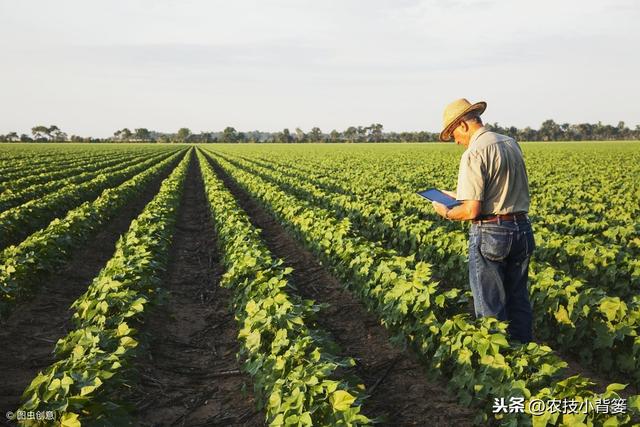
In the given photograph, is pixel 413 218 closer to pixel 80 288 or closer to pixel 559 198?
pixel 559 198

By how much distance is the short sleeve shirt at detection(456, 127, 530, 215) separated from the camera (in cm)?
389

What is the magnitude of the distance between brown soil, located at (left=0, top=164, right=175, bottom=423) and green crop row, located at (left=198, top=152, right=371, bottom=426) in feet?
7.93

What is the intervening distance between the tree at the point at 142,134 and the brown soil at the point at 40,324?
196 metres

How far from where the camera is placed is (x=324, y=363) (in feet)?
12.7

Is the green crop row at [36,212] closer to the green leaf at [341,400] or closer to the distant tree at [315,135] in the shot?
the green leaf at [341,400]

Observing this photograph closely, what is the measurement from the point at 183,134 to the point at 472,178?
7495 inches

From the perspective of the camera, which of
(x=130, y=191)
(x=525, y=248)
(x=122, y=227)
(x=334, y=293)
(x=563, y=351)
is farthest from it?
(x=130, y=191)

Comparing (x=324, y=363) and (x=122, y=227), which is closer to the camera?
(x=324, y=363)

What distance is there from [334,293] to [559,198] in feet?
30.5

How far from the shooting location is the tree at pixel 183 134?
596 feet

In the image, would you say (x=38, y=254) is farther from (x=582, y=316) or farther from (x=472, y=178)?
(x=582, y=316)

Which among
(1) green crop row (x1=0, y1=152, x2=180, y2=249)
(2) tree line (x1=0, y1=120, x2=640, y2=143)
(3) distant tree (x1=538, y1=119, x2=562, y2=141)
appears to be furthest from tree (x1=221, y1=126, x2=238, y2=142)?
(1) green crop row (x1=0, y1=152, x2=180, y2=249)

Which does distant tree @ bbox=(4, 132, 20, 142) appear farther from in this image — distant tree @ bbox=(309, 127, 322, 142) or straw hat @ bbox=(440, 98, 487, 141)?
straw hat @ bbox=(440, 98, 487, 141)

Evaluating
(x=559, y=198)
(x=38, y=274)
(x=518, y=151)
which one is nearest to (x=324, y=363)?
(x=518, y=151)
